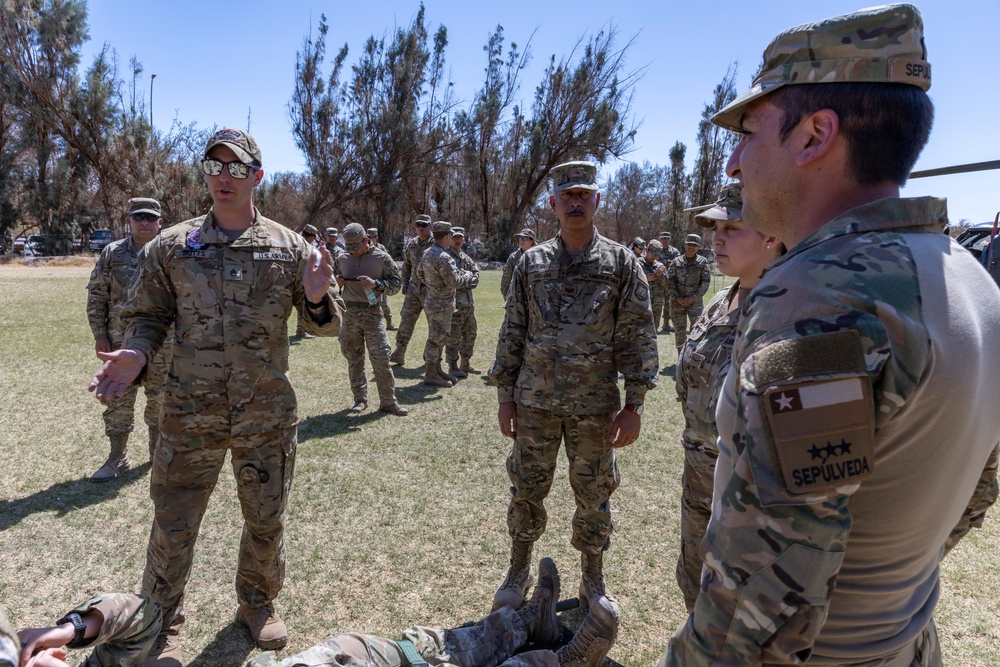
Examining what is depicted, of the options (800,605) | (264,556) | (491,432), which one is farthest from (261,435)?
(491,432)

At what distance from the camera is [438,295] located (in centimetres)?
938

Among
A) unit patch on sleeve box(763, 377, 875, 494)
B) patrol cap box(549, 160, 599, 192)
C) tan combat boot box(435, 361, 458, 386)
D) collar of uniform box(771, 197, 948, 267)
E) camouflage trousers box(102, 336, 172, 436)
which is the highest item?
patrol cap box(549, 160, 599, 192)

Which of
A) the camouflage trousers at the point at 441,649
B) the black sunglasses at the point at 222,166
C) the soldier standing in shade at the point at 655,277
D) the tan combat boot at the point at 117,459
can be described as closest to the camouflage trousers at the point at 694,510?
the camouflage trousers at the point at 441,649

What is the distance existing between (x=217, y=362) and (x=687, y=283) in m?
9.67

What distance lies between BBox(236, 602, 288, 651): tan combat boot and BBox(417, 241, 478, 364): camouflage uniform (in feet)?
19.5

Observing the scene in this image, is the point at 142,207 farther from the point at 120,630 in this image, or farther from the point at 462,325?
the point at 462,325

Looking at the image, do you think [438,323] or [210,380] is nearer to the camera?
[210,380]

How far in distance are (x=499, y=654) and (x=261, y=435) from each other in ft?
5.28

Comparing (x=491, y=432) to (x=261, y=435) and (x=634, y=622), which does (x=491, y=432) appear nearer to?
(x=634, y=622)

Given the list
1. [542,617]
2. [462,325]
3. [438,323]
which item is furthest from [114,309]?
[462,325]

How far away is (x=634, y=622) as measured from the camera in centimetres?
353

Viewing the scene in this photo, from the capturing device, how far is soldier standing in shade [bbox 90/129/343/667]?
3062 mm

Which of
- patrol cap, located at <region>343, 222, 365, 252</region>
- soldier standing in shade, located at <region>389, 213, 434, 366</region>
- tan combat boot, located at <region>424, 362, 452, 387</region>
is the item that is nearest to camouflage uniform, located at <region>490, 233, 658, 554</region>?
patrol cap, located at <region>343, 222, 365, 252</region>

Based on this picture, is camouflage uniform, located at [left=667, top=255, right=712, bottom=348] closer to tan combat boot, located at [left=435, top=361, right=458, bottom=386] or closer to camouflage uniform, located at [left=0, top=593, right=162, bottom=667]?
tan combat boot, located at [left=435, top=361, right=458, bottom=386]
